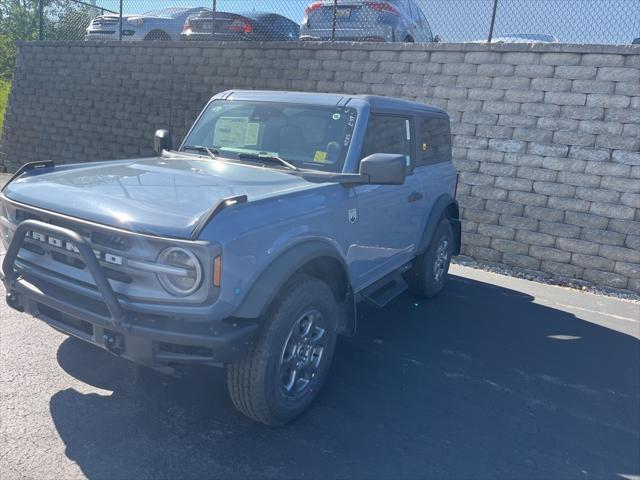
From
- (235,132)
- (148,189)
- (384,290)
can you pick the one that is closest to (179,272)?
(148,189)

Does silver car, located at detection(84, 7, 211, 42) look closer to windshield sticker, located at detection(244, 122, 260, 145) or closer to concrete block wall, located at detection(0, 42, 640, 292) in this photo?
concrete block wall, located at detection(0, 42, 640, 292)

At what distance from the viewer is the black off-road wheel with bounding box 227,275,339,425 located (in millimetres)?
2912

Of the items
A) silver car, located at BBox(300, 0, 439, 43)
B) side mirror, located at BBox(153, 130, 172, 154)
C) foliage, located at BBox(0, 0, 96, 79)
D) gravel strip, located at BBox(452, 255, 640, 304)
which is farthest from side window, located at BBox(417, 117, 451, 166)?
foliage, located at BBox(0, 0, 96, 79)

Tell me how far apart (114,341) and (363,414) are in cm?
160

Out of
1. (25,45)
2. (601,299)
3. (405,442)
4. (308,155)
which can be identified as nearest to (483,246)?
(601,299)

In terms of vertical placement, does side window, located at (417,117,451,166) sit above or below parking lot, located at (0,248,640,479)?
above

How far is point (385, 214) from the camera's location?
13.9ft

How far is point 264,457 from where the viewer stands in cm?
293

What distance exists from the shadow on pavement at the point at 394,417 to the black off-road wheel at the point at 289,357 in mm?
175

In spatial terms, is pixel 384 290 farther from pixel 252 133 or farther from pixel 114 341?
pixel 114 341

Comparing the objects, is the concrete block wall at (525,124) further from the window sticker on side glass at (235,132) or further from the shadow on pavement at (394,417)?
the window sticker on side glass at (235,132)

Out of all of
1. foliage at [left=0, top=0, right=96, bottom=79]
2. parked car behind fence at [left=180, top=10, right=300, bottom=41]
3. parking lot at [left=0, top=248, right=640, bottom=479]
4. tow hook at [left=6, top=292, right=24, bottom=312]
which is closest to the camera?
parking lot at [left=0, top=248, right=640, bottom=479]

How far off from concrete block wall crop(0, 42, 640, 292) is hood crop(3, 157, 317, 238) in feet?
14.9

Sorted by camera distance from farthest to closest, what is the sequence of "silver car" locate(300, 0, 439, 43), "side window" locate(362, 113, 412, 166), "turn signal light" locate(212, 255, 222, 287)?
"silver car" locate(300, 0, 439, 43) → "side window" locate(362, 113, 412, 166) → "turn signal light" locate(212, 255, 222, 287)
